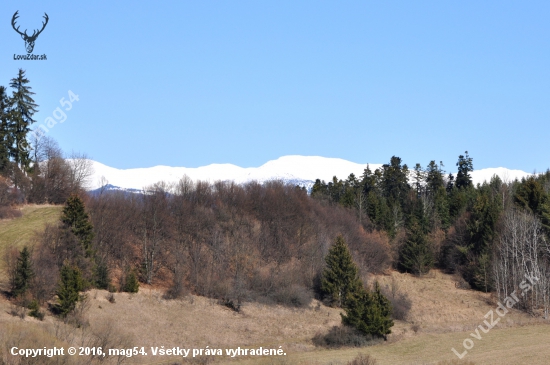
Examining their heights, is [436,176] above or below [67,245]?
above

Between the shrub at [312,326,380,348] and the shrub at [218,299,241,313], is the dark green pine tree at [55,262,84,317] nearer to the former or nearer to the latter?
the shrub at [218,299,241,313]

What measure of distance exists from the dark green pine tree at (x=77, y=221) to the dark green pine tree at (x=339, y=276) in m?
25.4

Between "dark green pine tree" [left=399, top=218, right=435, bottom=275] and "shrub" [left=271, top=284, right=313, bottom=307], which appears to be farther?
"dark green pine tree" [left=399, top=218, right=435, bottom=275]

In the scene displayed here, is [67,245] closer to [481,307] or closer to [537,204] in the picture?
[481,307]

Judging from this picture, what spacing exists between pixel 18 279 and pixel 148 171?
110 meters

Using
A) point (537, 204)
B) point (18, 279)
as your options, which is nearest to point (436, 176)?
point (537, 204)

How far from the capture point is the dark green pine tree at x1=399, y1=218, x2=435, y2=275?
82.5m

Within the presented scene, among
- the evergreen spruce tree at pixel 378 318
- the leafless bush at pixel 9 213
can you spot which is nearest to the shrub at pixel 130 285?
the leafless bush at pixel 9 213

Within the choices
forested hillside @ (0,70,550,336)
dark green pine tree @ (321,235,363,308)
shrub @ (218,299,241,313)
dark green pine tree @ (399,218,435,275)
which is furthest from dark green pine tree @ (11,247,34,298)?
dark green pine tree @ (399,218,435,275)

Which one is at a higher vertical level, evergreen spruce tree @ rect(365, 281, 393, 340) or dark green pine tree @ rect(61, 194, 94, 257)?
dark green pine tree @ rect(61, 194, 94, 257)

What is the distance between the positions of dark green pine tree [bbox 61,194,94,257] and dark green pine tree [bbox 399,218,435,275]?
46252 millimetres

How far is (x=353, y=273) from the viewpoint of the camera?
212 ft

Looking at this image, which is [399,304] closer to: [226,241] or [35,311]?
[226,241]

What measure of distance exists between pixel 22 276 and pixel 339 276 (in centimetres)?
3266
